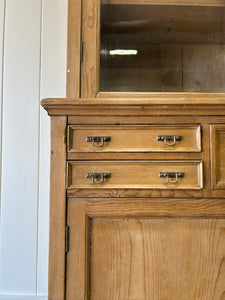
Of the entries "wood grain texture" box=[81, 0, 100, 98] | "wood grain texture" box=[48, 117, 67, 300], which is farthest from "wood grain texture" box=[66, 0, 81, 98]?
"wood grain texture" box=[48, 117, 67, 300]

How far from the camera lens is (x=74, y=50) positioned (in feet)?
2.70

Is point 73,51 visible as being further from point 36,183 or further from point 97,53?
point 36,183

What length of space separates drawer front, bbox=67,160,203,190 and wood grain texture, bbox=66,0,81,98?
31 cm

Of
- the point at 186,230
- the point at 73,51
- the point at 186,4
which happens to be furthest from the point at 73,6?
the point at 186,230

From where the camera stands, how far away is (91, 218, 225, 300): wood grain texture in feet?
1.97

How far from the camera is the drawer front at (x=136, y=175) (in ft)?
1.99

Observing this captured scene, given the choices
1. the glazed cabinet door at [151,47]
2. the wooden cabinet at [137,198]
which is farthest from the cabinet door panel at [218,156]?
the glazed cabinet door at [151,47]

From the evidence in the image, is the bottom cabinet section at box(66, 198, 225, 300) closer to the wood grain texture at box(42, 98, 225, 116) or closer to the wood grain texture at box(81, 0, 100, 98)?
the wood grain texture at box(42, 98, 225, 116)

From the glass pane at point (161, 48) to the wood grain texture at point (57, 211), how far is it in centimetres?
27

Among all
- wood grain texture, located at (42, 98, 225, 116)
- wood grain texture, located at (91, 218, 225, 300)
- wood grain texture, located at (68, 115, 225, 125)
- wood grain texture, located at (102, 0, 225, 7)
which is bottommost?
wood grain texture, located at (91, 218, 225, 300)

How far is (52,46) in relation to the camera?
930mm

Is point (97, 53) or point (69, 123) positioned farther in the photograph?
point (97, 53)

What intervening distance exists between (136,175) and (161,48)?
18.6 inches

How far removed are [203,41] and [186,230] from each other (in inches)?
24.3
